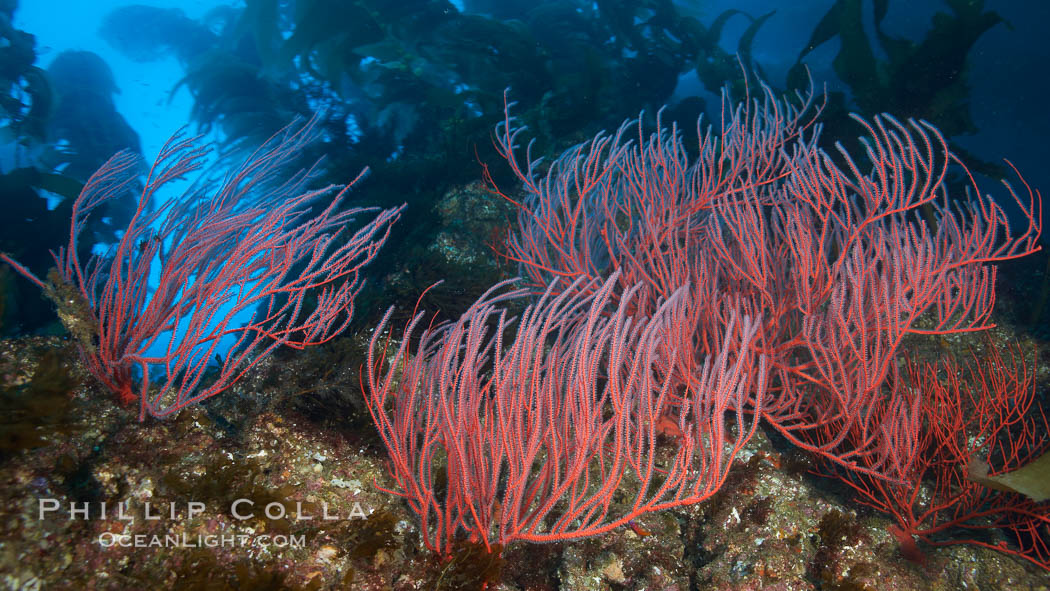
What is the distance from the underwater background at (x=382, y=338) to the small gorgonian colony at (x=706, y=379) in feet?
0.30

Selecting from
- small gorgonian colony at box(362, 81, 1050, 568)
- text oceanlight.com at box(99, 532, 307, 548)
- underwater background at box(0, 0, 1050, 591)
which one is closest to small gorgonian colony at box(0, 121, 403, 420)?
underwater background at box(0, 0, 1050, 591)

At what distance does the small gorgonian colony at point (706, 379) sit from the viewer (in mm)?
1717

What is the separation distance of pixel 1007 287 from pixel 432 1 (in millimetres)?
9852

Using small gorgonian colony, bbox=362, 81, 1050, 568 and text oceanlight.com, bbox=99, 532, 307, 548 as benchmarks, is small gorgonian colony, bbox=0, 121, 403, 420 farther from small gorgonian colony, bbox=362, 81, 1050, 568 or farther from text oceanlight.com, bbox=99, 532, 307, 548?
small gorgonian colony, bbox=362, 81, 1050, 568

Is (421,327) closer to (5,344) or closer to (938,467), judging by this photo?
(5,344)

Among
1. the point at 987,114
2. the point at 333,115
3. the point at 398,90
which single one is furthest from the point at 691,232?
the point at 987,114

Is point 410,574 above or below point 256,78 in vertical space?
below

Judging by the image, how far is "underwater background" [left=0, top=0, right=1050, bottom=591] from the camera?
1.84m

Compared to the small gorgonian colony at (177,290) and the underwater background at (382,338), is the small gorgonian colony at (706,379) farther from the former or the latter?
the small gorgonian colony at (177,290)

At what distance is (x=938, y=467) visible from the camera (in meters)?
2.96

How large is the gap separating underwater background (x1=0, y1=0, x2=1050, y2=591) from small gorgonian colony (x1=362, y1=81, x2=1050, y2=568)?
3.6 inches

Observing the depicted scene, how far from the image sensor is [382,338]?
132 inches

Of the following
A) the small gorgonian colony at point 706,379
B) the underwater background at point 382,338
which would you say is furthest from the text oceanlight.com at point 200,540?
the small gorgonian colony at point 706,379

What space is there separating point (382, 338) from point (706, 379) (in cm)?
235
